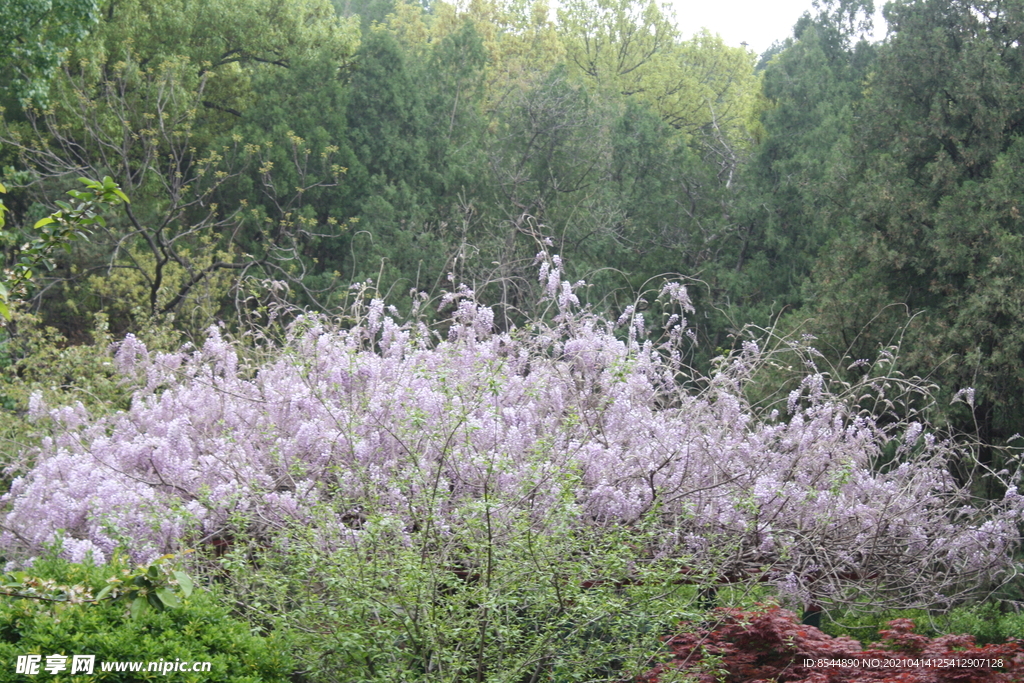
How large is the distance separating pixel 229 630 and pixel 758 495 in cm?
282

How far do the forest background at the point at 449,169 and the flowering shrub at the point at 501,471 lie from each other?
384cm

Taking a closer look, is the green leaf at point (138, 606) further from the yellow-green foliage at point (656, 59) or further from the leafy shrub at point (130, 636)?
the yellow-green foliage at point (656, 59)

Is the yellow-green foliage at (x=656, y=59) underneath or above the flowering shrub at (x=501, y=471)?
above

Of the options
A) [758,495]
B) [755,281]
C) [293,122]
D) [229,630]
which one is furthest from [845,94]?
[229,630]

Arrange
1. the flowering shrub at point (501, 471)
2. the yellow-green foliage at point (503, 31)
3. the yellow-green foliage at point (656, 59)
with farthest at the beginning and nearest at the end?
the yellow-green foliage at point (656, 59) → the yellow-green foliage at point (503, 31) → the flowering shrub at point (501, 471)

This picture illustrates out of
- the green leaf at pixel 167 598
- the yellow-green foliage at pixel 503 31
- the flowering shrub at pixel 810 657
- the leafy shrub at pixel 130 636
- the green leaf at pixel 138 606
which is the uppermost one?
the yellow-green foliage at pixel 503 31

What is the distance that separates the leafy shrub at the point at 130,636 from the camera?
128 inches

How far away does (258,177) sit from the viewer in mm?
16484

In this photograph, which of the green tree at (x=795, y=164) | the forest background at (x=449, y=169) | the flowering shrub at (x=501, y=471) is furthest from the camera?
the green tree at (x=795, y=164)

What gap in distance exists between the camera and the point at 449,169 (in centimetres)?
1673

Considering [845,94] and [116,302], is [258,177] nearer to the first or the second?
[116,302]

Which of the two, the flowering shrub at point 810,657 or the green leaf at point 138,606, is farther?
the flowering shrub at point 810,657

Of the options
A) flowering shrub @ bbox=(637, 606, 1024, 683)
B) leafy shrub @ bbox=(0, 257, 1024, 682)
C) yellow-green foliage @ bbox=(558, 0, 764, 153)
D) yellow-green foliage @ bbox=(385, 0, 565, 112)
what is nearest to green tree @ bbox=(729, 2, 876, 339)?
yellow-green foliage @ bbox=(558, 0, 764, 153)

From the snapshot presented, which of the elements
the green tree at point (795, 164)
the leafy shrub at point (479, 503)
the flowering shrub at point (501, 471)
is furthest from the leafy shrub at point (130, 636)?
the green tree at point (795, 164)
